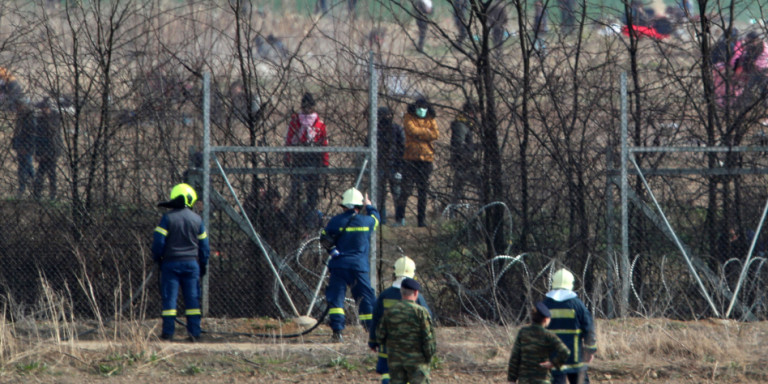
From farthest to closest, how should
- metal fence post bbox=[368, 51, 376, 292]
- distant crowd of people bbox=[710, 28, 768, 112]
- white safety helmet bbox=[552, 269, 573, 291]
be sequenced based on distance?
1. distant crowd of people bbox=[710, 28, 768, 112]
2. metal fence post bbox=[368, 51, 376, 292]
3. white safety helmet bbox=[552, 269, 573, 291]

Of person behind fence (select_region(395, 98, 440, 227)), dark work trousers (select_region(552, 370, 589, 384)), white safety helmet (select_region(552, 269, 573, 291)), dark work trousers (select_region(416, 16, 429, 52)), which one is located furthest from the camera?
dark work trousers (select_region(416, 16, 429, 52))

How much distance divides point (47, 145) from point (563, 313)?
632 centimetres

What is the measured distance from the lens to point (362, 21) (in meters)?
12.2

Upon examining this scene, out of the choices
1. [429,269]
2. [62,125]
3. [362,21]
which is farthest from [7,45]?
[429,269]

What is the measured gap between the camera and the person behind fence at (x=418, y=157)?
1021 cm

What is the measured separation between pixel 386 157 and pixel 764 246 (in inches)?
175

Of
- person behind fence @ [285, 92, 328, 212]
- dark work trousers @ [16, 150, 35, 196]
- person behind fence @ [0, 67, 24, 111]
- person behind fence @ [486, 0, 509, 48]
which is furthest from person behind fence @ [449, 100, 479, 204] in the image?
person behind fence @ [0, 67, 24, 111]

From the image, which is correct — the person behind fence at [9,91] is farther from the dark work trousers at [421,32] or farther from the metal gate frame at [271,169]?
the dark work trousers at [421,32]

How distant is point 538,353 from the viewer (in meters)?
6.13

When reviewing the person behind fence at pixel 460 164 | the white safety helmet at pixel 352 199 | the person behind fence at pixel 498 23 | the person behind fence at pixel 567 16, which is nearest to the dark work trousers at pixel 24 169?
the white safety helmet at pixel 352 199

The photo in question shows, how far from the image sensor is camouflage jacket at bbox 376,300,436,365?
6508 millimetres

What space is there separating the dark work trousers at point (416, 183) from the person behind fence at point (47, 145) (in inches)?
153

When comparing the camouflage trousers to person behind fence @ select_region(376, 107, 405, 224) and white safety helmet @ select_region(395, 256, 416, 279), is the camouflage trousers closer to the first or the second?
white safety helmet @ select_region(395, 256, 416, 279)

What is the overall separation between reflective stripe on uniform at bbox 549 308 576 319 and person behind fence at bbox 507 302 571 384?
0.55m
